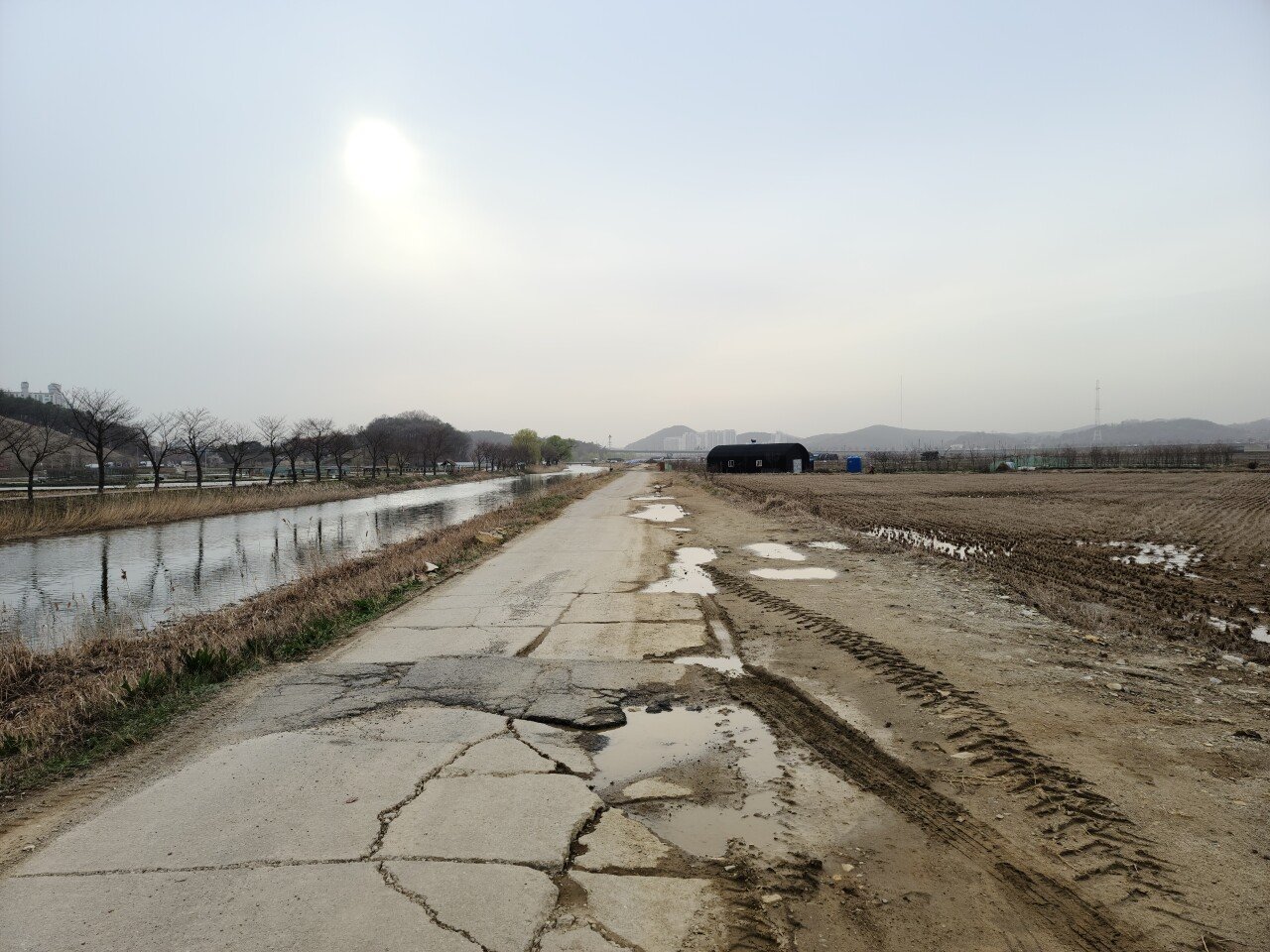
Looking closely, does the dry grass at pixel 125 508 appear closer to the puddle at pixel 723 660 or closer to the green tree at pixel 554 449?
the puddle at pixel 723 660

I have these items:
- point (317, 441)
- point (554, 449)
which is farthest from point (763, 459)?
point (554, 449)

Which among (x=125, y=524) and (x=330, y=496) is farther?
(x=330, y=496)

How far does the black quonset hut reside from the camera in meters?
74.6

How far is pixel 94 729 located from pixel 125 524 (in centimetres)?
2917

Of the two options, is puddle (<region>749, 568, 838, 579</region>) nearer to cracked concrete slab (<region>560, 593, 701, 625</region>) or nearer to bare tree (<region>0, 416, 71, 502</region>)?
cracked concrete slab (<region>560, 593, 701, 625</region>)

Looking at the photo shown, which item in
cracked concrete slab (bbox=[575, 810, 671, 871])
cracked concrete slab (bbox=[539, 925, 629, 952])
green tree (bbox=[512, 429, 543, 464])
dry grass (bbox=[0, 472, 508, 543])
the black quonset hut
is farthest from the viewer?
green tree (bbox=[512, 429, 543, 464])

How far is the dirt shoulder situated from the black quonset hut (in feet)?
221

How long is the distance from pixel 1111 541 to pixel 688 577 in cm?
1137

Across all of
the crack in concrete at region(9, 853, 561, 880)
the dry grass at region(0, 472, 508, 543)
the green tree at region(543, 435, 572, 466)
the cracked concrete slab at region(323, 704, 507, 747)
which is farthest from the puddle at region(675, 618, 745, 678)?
the green tree at region(543, 435, 572, 466)

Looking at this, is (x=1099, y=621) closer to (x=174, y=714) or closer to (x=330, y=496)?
(x=174, y=714)

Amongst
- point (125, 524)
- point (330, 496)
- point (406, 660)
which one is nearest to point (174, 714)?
point (406, 660)

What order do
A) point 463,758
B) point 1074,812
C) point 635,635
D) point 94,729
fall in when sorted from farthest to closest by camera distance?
point 635,635
point 94,729
point 463,758
point 1074,812

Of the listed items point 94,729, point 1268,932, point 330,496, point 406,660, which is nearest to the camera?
point 1268,932

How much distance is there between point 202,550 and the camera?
2150 cm
